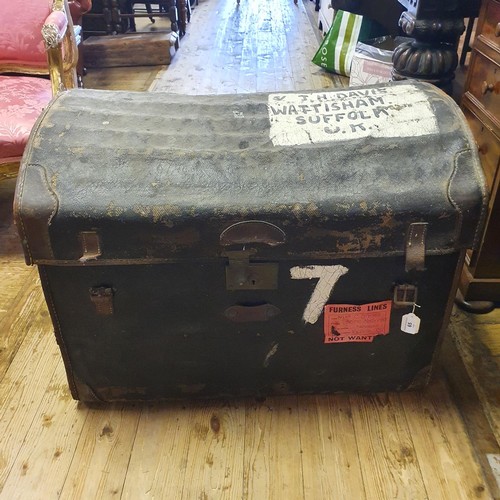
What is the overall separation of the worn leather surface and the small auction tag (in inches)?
6.8

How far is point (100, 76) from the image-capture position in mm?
3527

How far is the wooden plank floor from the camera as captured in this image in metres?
1.12

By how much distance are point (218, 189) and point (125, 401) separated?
600 mm

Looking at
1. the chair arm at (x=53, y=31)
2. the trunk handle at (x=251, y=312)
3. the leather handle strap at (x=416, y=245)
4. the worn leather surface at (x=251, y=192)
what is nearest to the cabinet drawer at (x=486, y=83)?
the worn leather surface at (x=251, y=192)

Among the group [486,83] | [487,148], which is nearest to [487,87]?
[486,83]

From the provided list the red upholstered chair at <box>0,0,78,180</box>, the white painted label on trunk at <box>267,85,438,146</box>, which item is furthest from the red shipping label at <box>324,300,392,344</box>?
the red upholstered chair at <box>0,0,78,180</box>

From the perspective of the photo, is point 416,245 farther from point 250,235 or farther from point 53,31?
point 53,31

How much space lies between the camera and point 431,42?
1651 mm

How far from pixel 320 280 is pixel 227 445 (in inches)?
17.3

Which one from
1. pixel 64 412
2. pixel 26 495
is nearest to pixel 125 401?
pixel 64 412

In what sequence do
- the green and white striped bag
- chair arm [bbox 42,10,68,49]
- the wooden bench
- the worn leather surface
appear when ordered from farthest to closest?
the wooden bench, the green and white striped bag, chair arm [bbox 42,10,68,49], the worn leather surface

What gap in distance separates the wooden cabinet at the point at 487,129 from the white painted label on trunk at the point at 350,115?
273 millimetres

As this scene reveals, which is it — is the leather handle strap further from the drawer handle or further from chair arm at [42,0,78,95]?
chair arm at [42,0,78,95]

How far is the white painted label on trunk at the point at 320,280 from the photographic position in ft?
3.53
